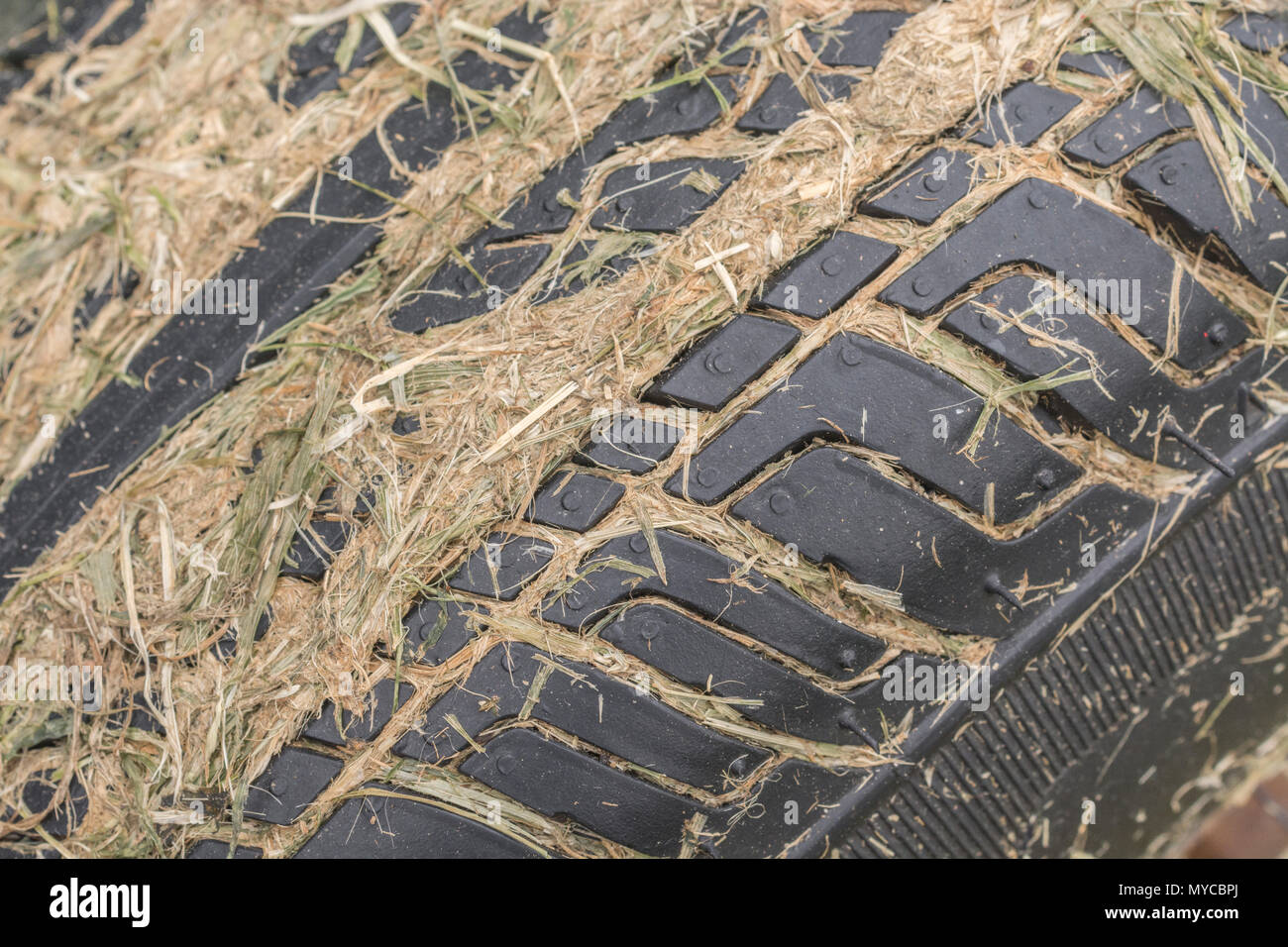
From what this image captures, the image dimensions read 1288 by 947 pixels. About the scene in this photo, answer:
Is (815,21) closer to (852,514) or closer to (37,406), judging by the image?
(852,514)

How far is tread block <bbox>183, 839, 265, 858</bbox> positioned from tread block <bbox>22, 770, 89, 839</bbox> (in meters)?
0.30

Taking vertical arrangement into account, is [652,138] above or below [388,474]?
above

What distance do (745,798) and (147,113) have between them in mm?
2204

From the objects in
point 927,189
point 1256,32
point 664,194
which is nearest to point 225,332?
point 664,194

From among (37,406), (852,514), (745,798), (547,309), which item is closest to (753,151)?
(547,309)

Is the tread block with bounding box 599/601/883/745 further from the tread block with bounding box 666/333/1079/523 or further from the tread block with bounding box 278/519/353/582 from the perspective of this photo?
the tread block with bounding box 278/519/353/582

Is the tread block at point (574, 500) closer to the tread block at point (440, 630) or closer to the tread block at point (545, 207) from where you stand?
the tread block at point (440, 630)

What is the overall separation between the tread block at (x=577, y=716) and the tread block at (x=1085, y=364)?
832mm

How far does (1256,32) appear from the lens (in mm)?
1912

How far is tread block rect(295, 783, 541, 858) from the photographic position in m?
1.76

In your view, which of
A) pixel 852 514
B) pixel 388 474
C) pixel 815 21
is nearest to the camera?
pixel 852 514

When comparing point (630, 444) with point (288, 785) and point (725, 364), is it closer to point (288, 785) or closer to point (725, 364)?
point (725, 364)

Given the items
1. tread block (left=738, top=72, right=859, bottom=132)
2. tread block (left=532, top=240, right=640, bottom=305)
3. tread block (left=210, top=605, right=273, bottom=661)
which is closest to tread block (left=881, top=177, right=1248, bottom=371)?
tread block (left=738, top=72, right=859, bottom=132)

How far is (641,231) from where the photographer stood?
1903 mm
